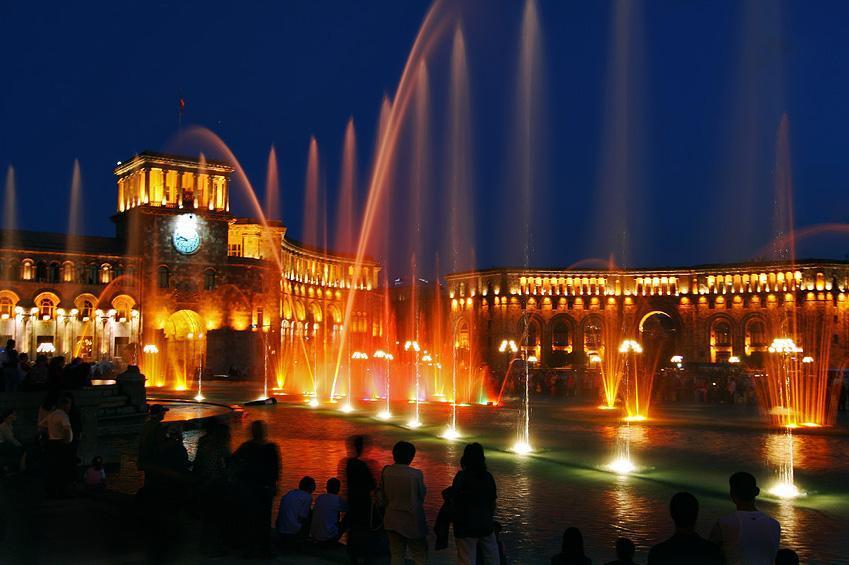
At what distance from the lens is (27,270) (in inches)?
2347

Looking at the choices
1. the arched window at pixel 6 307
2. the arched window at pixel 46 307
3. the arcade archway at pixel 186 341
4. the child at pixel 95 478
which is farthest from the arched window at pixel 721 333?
the child at pixel 95 478

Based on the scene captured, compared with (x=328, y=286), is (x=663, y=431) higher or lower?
lower

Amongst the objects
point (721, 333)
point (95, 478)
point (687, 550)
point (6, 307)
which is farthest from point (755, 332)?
point (687, 550)

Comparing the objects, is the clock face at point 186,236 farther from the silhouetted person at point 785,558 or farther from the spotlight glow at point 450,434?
the silhouetted person at point 785,558

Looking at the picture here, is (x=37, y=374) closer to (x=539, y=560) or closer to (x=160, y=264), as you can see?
(x=539, y=560)

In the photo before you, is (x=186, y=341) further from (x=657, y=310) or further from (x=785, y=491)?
(x=657, y=310)

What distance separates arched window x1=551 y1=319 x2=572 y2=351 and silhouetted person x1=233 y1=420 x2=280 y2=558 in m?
95.9

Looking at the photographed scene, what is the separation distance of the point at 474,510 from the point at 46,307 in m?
59.3

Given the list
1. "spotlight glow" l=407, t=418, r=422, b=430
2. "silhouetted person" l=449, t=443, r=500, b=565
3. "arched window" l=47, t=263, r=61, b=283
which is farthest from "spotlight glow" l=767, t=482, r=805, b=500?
"arched window" l=47, t=263, r=61, b=283

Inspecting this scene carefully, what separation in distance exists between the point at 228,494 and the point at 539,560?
11.5 ft

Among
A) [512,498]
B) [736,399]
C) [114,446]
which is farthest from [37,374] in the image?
[736,399]

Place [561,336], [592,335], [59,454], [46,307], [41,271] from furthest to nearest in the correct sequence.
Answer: [561,336] → [592,335] → [41,271] → [46,307] → [59,454]

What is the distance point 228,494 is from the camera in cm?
911

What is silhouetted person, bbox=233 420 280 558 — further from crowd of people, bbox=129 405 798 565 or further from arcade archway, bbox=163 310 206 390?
arcade archway, bbox=163 310 206 390
